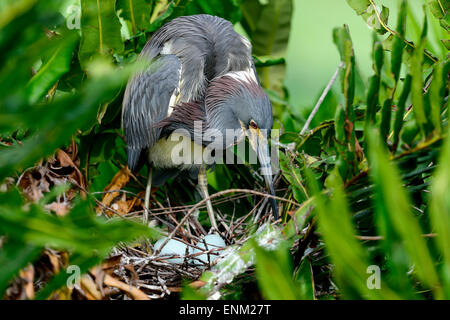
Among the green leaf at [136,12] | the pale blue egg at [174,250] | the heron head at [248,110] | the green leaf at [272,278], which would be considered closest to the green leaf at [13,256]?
the green leaf at [272,278]

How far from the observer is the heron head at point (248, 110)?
1928mm

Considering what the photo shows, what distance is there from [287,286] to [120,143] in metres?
1.83

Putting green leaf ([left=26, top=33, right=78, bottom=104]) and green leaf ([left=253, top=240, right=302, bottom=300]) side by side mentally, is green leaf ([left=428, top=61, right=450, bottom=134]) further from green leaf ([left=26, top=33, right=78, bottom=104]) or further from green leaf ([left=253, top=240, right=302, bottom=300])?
green leaf ([left=26, top=33, right=78, bottom=104])

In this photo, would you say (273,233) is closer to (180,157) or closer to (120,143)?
(180,157)

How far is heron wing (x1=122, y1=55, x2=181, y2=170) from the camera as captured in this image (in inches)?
82.0

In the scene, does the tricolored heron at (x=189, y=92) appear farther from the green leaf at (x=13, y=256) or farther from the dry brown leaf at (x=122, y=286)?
the green leaf at (x=13, y=256)

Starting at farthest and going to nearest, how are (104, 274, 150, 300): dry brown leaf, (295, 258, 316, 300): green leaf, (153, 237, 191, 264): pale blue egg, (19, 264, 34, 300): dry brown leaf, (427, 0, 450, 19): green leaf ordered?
1. (153, 237, 191, 264): pale blue egg
2. (427, 0, 450, 19): green leaf
3. (295, 258, 316, 300): green leaf
4. (104, 274, 150, 300): dry brown leaf
5. (19, 264, 34, 300): dry brown leaf

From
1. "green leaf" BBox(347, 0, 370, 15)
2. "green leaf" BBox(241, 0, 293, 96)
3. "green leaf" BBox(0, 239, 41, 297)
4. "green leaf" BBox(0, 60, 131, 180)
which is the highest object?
"green leaf" BBox(241, 0, 293, 96)

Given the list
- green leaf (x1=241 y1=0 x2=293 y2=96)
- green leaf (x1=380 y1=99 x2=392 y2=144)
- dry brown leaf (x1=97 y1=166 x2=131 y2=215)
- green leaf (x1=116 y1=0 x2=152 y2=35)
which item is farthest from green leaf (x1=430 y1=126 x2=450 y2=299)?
green leaf (x1=241 y1=0 x2=293 y2=96)

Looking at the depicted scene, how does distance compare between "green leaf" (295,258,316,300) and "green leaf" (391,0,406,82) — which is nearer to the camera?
"green leaf" (391,0,406,82)

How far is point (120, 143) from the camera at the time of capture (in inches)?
96.1

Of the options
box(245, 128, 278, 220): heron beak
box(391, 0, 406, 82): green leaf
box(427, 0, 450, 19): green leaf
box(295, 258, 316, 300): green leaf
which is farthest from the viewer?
box(245, 128, 278, 220): heron beak

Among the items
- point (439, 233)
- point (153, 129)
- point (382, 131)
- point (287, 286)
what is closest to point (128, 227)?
point (287, 286)
